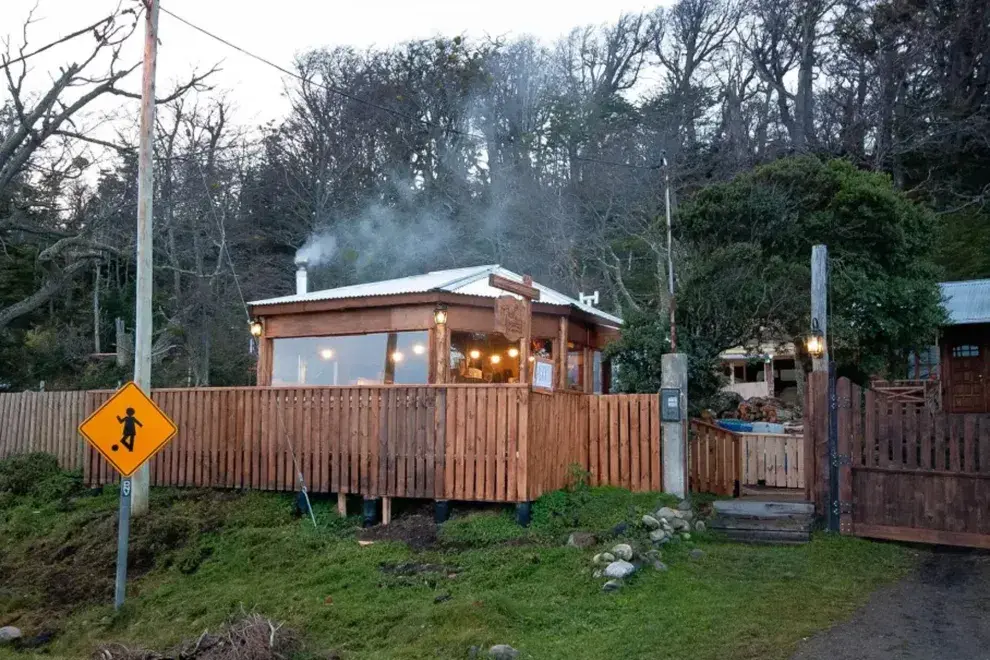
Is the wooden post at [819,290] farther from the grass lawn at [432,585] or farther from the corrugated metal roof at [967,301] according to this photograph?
the corrugated metal roof at [967,301]

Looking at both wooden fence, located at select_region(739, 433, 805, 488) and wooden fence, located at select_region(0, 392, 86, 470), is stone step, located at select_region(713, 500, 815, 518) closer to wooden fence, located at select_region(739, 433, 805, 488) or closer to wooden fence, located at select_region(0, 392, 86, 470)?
wooden fence, located at select_region(739, 433, 805, 488)

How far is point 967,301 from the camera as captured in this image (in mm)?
23375

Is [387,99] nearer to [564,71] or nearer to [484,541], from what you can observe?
[564,71]

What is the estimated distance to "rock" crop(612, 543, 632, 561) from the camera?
8.81m

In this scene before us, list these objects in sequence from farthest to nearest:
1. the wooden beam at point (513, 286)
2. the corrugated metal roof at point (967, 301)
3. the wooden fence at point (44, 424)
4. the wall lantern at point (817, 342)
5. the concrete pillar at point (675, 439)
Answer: the corrugated metal roof at point (967, 301), the wooden fence at point (44, 424), the concrete pillar at point (675, 439), the wall lantern at point (817, 342), the wooden beam at point (513, 286)

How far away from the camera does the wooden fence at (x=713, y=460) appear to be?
12992 millimetres

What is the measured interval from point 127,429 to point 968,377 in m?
22.1

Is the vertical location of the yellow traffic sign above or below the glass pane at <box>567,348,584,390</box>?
below

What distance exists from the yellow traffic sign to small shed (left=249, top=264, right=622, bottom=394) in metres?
4.94

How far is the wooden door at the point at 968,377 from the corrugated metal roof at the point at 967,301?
1.15 m

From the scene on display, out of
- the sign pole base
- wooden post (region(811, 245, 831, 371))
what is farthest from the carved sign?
the sign pole base

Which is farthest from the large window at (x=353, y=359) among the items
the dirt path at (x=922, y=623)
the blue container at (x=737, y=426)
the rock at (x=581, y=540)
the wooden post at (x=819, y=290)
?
the dirt path at (x=922, y=623)

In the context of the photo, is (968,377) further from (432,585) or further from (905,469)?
(432,585)

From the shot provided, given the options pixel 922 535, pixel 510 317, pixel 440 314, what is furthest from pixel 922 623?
pixel 440 314
